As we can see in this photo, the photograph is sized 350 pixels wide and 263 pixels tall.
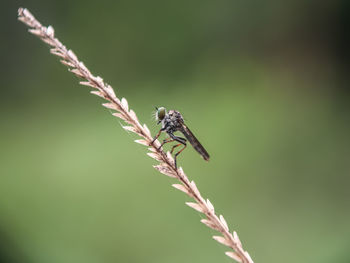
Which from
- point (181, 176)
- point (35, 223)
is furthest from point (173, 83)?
point (181, 176)

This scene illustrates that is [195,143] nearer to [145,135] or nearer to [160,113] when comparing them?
[160,113]

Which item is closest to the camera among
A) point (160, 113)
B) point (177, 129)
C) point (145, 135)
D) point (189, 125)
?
point (145, 135)

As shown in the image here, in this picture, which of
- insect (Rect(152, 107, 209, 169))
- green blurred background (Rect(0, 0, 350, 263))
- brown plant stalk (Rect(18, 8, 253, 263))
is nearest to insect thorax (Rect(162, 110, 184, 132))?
insect (Rect(152, 107, 209, 169))

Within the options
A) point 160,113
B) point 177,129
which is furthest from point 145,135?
point 177,129

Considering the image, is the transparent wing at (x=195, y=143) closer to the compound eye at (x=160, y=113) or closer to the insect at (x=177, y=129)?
the insect at (x=177, y=129)

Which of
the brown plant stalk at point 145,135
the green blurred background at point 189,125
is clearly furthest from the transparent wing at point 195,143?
the brown plant stalk at point 145,135

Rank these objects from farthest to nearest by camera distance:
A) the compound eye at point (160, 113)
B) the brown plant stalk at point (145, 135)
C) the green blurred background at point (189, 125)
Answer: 1. the green blurred background at point (189, 125)
2. the compound eye at point (160, 113)
3. the brown plant stalk at point (145, 135)
